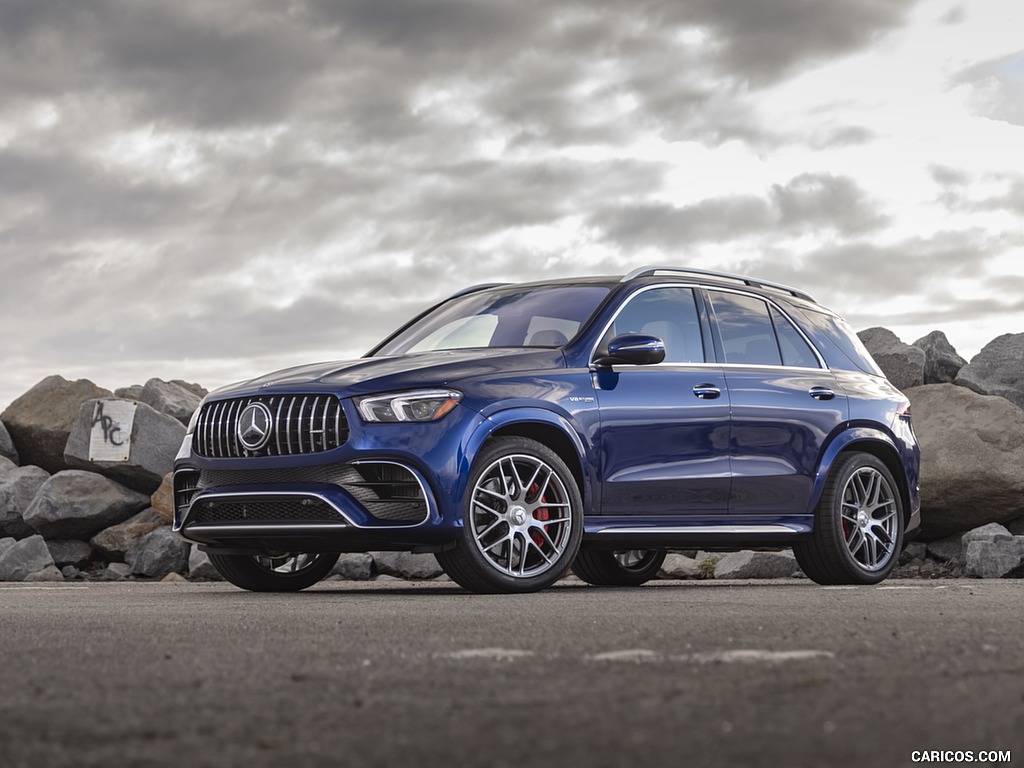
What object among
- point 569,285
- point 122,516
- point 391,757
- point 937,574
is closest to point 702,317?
point 569,285

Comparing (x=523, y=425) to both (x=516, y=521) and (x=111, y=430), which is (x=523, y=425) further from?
(x=111, y=430)

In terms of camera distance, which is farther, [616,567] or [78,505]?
[78,505]

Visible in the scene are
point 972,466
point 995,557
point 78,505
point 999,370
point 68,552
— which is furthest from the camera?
point 999,370

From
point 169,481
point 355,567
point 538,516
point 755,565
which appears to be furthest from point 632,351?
point 169,481

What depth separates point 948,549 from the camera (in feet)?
45.0

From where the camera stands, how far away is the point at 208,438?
8453mm

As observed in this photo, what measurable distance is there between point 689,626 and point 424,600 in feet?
7.07

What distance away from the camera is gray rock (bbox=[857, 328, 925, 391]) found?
51.1ft

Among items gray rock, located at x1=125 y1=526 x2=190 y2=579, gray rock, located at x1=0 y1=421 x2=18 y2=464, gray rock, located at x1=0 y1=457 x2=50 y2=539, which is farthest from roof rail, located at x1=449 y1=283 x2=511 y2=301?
gray rock, located at x1=0 y1=421 x2=18 y2=464

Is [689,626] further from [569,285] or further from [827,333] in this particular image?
[827,333]

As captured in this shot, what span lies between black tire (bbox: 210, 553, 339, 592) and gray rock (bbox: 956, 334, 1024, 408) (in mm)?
8971

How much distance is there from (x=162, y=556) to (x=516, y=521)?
24.4ft

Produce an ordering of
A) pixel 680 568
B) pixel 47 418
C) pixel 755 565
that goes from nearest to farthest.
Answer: pixel 755 565, pixel 680 568, pixel 47 418

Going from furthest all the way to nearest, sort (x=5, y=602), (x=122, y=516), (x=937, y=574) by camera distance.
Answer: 1. (x=122, y=516)
2. (x=937, y=574)
3. (x=5, y=602)
